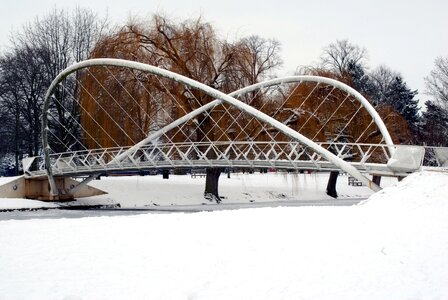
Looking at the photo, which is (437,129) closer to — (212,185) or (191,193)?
(212,185)

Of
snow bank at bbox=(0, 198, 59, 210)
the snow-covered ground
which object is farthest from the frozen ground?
the snow-covered ground

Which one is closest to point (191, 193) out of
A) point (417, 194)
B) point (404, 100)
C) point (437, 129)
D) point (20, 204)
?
point (20, 204)

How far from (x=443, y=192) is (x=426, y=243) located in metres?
4.39

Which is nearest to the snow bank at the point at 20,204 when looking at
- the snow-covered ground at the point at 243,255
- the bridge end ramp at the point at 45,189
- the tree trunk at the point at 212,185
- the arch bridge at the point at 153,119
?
the bridge end ramp at the point at 45,189

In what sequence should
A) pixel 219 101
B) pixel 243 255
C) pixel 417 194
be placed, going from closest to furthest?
pixel 243 255
pixel 417 194
pixel 219 101

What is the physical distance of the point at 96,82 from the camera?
32.9m

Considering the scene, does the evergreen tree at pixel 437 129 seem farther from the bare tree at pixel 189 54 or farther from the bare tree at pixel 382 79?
the bare tree at pixel 189 54

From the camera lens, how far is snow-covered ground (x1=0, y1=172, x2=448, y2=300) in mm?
8656

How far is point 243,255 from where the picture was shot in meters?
10.3

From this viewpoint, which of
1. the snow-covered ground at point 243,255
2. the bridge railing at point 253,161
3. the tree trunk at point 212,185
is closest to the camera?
the snow-covered ground at point 243,255

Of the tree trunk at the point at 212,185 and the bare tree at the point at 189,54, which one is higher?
the bare tree at the point at 189,54

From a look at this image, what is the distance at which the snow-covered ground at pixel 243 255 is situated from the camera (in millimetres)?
8656

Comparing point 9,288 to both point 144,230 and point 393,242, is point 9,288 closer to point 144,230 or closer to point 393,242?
point 144,230

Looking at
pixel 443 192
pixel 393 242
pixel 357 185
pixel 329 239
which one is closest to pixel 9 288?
pixel 329 239
